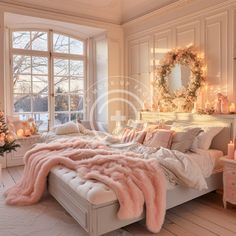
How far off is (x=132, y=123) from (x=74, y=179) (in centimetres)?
227

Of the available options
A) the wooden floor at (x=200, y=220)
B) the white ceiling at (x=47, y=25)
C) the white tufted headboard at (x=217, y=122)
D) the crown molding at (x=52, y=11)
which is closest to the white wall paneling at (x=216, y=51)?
the white tufted headboard at (x=217, y=122)

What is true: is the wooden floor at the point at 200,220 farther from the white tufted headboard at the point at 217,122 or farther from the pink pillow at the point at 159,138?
the pink pillow at the point at 159,138

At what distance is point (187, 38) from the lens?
430 centimetres

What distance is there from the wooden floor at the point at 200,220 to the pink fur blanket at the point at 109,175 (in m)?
0.27

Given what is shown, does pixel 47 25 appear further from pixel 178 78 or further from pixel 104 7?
pixel 178 78

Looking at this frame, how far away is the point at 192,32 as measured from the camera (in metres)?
4.21

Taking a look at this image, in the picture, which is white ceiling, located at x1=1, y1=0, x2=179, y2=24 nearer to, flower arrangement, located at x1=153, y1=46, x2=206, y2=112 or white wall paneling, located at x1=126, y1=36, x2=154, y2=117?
white wall paneling, located at x1=126, y1=36, x2=154, y2=117

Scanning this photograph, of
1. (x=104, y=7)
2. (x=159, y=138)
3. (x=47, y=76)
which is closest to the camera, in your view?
(x=159, y=138)

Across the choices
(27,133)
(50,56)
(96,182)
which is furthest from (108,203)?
(50,56)

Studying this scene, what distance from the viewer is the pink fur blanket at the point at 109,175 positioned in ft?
7.50

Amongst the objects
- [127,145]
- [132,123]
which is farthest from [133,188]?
[132,123]

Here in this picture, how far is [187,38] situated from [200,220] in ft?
9.62

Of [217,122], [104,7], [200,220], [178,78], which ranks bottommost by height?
[200,220]

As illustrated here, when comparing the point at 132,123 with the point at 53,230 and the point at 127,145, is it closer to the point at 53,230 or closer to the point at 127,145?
the point at 127,145
